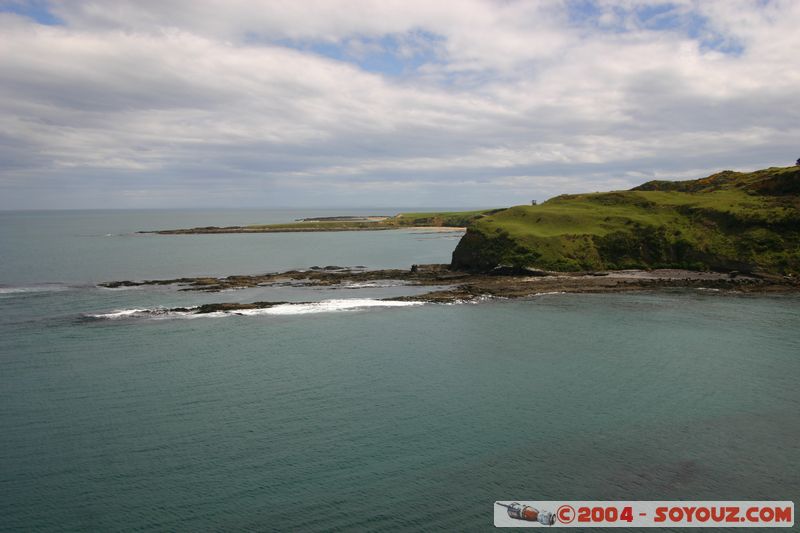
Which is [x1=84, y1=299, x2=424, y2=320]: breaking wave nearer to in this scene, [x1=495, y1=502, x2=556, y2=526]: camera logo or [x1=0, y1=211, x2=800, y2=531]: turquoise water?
[x1=0, y1=211, x2=800, y2=531]: turquoise water

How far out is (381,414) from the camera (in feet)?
105

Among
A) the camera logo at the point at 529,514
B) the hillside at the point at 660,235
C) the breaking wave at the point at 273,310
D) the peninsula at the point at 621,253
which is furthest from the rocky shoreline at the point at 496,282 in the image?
the camera logo at the point at 529,514

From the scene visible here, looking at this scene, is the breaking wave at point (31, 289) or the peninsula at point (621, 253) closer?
the breaking wave at point (31, 289)

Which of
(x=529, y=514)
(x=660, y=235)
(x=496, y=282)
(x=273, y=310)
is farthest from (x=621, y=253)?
(x=529, y=514)

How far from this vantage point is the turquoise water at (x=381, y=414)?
23156 millimetres

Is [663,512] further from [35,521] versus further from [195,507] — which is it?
[35,521]

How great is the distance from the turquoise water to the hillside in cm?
2507

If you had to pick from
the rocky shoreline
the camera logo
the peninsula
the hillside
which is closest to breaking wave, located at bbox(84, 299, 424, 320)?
the rocky shoreline

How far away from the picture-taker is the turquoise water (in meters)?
23.2

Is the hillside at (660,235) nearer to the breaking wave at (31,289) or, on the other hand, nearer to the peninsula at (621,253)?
the peninsula at (621,253)

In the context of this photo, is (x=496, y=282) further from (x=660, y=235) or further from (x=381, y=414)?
(x=381, y=414)

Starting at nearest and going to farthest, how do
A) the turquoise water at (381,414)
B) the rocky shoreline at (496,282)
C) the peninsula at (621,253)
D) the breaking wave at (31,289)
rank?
the turquoise water at (381,414) → the rocky shoreline at (496,282) → the breaking wave at (31,289) → the peninsula at (621,253)

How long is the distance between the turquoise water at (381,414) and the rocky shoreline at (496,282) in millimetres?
11832

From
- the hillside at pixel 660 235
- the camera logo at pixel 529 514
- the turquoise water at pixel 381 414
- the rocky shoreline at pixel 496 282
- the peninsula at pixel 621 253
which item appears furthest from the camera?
the hillside at pixel 660 235
